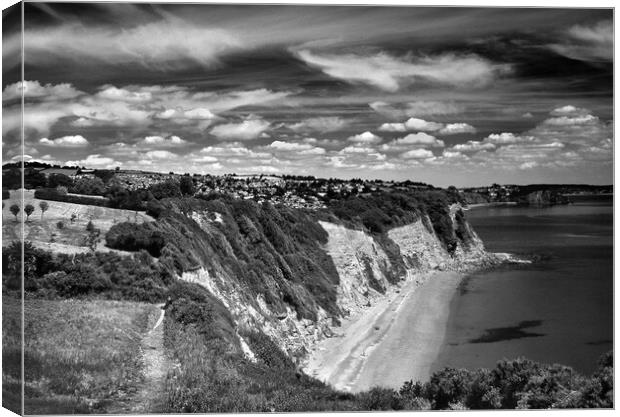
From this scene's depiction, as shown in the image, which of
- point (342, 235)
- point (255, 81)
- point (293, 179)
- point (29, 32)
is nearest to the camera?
point (29, 32)

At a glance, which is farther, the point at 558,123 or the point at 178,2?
the point at 558,123

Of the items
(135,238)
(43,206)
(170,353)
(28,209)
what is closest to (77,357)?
(170,353)

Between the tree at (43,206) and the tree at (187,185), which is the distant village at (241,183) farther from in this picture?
the tree at (43,206)

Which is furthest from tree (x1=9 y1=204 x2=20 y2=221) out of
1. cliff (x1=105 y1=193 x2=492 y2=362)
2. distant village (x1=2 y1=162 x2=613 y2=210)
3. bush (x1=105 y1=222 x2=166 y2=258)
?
cliff (x1=105 y1=193 x2=492 y2=362)

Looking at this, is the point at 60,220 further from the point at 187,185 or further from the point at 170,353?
the point at 170,353

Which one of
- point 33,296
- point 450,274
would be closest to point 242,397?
point 33,296

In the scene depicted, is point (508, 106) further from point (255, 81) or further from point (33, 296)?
point (33, 296)

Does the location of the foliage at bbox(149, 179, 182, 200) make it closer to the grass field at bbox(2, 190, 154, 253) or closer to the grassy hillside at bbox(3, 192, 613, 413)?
the grassy hillside at bbox(3, 192, 613, 413)
